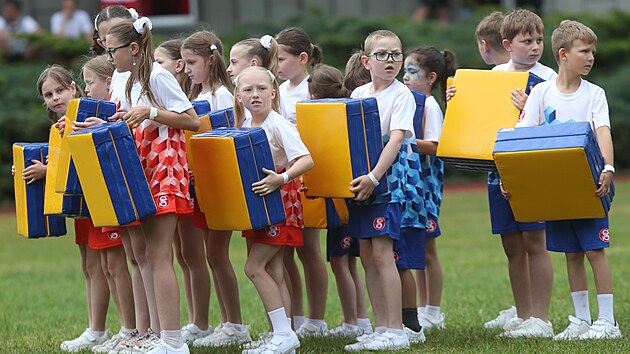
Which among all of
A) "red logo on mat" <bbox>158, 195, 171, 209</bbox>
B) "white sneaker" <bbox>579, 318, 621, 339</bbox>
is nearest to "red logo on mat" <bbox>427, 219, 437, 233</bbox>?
"white sneaker" <bbox>579, 318, 621, 339</bbox>

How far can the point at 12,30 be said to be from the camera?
2039 cm

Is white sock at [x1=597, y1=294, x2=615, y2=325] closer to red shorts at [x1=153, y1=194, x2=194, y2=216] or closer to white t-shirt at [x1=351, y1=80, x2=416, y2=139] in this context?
white t-shirt at [x1=351, y1=80, x2=416, y2=139]

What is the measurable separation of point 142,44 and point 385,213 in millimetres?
1712

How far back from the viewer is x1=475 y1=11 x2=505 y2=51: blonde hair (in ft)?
24.7

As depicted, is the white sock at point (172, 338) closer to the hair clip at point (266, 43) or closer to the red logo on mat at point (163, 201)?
the red logo on mat at point (163, 201)

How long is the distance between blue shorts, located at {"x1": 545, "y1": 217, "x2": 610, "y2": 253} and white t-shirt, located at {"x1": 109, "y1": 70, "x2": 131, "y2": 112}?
2.63 m

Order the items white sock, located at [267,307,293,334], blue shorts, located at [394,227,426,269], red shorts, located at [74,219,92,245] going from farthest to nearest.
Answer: red shorts, located at [74,219,92,245] < blue shorts, located at [394,227,426,269] < white sock, located at [267,307,293,334]

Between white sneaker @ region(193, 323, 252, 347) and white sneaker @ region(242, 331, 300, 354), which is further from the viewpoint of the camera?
white sneaker @ region(193, 323, 252, 347)

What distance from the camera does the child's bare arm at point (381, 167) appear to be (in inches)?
257

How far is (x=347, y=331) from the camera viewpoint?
752 cm

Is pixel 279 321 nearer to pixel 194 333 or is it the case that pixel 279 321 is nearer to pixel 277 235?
pixel 277 235

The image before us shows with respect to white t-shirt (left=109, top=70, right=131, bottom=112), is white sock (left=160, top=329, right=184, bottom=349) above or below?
below

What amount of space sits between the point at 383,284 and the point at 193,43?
1.97m

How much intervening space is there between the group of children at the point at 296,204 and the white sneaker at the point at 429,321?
0.01 metres
